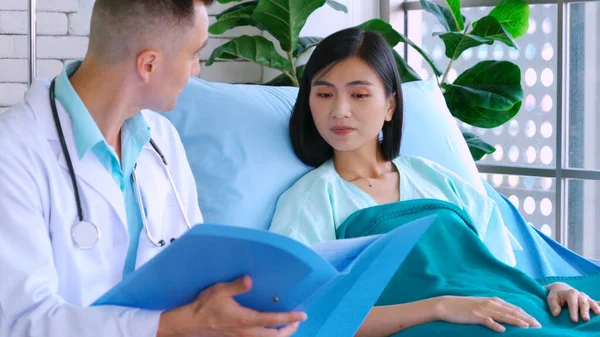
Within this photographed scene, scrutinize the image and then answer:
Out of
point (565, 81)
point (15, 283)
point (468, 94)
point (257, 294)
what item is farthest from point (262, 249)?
point (565, 81)

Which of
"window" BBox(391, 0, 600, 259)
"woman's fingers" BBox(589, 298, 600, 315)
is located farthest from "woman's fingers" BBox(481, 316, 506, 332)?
"window" BBox(391, 0, 600, 259)

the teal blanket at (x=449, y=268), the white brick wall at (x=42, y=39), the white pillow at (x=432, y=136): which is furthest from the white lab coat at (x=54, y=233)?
the white brick wall at (x=42, y=39)

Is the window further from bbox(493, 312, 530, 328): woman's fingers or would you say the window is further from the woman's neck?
bbox(493, 312, 530, 328): woman's fingers

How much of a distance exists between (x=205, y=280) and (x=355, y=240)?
0.22m

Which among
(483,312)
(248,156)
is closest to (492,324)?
(483,312)

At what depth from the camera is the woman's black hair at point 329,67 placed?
219 centimetres

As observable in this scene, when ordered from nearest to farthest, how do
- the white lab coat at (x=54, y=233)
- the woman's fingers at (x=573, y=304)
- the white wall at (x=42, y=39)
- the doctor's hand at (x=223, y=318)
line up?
the doctor's hand at (x=223, y=318)
the white lab coat at (x=54, y=233)
the woman's fingers at (x=573, y=304)
the white wall at (x=42, y=39)

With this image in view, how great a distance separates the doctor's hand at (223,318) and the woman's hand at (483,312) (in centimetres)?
61

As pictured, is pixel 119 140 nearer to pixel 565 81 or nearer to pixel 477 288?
pixel 477 288

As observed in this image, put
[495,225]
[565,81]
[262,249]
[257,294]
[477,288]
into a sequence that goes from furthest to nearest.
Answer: [565,81] < [495,225] < [477,288] < [257,294] < [262,249]

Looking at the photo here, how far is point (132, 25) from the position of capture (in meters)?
1.52

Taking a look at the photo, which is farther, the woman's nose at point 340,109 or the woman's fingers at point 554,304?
the woman's nose at point 340,109

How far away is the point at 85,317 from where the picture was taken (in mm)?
1289

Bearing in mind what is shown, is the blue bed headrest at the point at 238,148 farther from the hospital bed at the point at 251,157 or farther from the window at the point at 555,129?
the window at the point at 555,129
